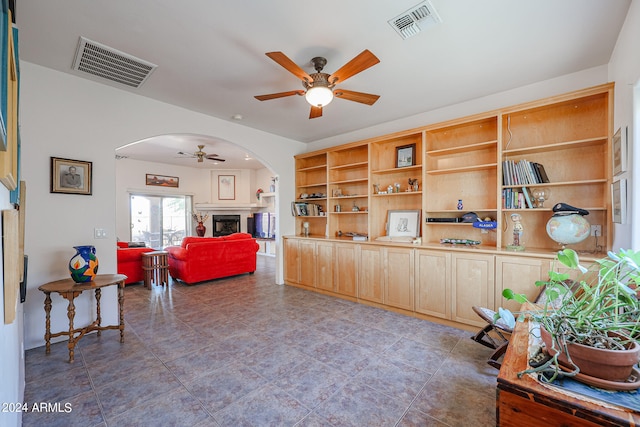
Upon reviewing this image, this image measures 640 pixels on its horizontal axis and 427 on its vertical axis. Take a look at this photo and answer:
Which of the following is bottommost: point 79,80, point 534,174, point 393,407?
point 393,407

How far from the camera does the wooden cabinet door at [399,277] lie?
11.5 ft

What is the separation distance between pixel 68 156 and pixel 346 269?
12.0 feet

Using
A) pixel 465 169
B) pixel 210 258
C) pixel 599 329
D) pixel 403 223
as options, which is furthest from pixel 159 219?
pixel 599 329

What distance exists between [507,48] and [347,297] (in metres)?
3.53

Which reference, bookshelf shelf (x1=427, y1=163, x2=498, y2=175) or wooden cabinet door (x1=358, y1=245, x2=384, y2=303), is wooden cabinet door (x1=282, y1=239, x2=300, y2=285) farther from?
bookshelf shelf (x1=427, y1=163, x2=498, y2=175)

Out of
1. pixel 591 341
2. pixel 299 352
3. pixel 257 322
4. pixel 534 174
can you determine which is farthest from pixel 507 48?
pixel 257 322

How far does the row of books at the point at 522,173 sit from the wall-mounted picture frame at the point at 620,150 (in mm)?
601

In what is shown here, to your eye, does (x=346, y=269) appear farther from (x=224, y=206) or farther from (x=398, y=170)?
(x=224, y=206)

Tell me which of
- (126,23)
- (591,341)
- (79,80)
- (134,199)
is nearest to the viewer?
(591,341)

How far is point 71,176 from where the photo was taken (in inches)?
113

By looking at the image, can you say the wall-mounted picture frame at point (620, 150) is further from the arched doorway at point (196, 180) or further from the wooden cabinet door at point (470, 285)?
the arched doorway at point (196, 180)

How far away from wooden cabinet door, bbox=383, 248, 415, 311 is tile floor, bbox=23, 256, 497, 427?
212 mm

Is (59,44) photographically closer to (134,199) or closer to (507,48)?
(507,48)

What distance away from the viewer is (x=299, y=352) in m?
2.61
